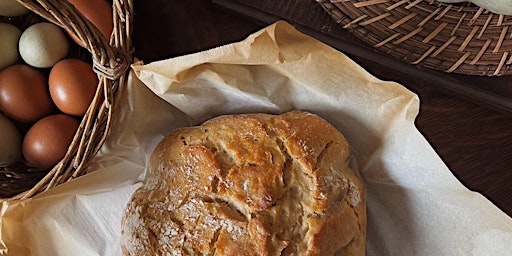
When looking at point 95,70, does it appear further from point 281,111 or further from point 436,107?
point 436,107

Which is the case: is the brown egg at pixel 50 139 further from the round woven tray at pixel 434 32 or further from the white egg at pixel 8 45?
the round woven tray at pixel 434 32

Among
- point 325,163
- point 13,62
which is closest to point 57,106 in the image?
point 13,62

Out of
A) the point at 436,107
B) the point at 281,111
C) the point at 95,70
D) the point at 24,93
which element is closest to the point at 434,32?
Result: the point at 436,107

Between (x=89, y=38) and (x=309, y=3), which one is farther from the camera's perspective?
(x=309, y=3)

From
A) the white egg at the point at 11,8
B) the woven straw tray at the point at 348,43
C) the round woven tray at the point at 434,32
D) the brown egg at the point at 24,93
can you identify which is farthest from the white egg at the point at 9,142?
the round woven tray at the point at 434,32

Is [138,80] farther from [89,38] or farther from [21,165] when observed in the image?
[21,165]

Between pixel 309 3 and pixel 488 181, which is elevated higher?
pixel 309 3
